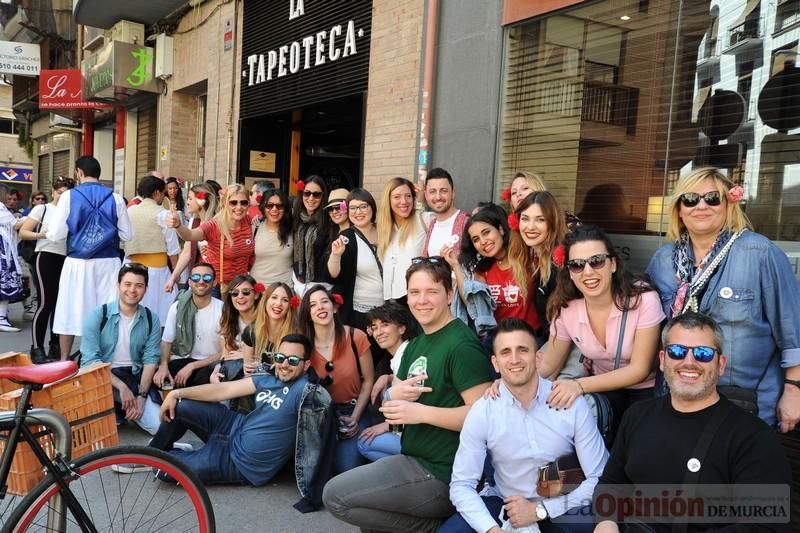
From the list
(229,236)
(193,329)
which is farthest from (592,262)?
(229,236)

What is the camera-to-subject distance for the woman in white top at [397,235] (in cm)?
495

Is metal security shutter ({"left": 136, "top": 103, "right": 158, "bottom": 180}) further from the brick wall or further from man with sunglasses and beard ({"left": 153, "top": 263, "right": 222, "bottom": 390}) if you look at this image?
man with sunglasses and beard ({"left": 153, "top": 263, "right": 222, "bottom": 390})

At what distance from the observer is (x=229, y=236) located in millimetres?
5797

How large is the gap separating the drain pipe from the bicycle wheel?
13.3 feet

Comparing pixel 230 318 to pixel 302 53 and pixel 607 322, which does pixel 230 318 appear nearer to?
pixel 607 322

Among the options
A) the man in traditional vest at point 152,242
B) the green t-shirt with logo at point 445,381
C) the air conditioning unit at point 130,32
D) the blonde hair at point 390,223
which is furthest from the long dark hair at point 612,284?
the air conditioning unit at point 130,32

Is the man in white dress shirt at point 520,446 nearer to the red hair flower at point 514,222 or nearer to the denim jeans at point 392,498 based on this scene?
the denim jeans at point 392,498

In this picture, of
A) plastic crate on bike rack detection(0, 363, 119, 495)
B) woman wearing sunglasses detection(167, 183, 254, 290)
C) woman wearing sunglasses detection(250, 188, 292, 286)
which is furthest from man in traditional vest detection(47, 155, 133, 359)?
plastic crate on bike rack detection(0, 363, 119, 495)

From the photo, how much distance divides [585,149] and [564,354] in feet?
8.76

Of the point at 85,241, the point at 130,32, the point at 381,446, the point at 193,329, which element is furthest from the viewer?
the point at 130,32

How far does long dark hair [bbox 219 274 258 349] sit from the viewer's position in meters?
5.11

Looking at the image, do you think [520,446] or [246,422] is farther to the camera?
[246,422]

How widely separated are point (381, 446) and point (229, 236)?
264cm

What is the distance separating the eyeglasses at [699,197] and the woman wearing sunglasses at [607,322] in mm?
395
